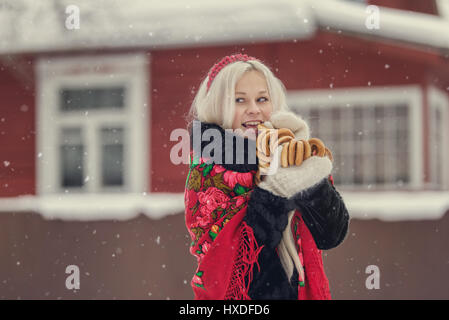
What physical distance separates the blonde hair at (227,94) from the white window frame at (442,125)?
289 centimetres

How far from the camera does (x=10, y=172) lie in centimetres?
507

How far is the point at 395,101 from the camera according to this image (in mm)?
4176

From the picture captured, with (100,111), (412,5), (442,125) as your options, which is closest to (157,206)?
(100,111)

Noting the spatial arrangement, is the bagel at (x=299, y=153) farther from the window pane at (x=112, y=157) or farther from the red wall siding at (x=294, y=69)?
the window pane at (x=112, y=157)

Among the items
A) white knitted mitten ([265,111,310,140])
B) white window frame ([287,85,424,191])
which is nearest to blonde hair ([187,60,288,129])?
white knitted mitten ([265,111,310,140])

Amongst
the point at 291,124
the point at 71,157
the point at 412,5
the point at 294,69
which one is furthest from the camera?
the point at 412,5

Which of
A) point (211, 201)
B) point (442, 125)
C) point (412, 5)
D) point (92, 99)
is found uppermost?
point (412, 5)

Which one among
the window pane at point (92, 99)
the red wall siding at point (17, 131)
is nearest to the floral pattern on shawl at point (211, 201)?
the window pane at point (92, 99)

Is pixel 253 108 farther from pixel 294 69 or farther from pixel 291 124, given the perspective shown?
pixel 294 69

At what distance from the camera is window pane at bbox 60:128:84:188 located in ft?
15.7

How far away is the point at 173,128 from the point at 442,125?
2.65 meters

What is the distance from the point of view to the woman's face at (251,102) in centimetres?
176

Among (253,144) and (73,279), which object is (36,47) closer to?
(73,279)

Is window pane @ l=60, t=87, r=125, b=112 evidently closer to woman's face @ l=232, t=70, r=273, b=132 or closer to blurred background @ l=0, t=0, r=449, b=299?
blurred background @ l=0, t=0, r=449, b=299
